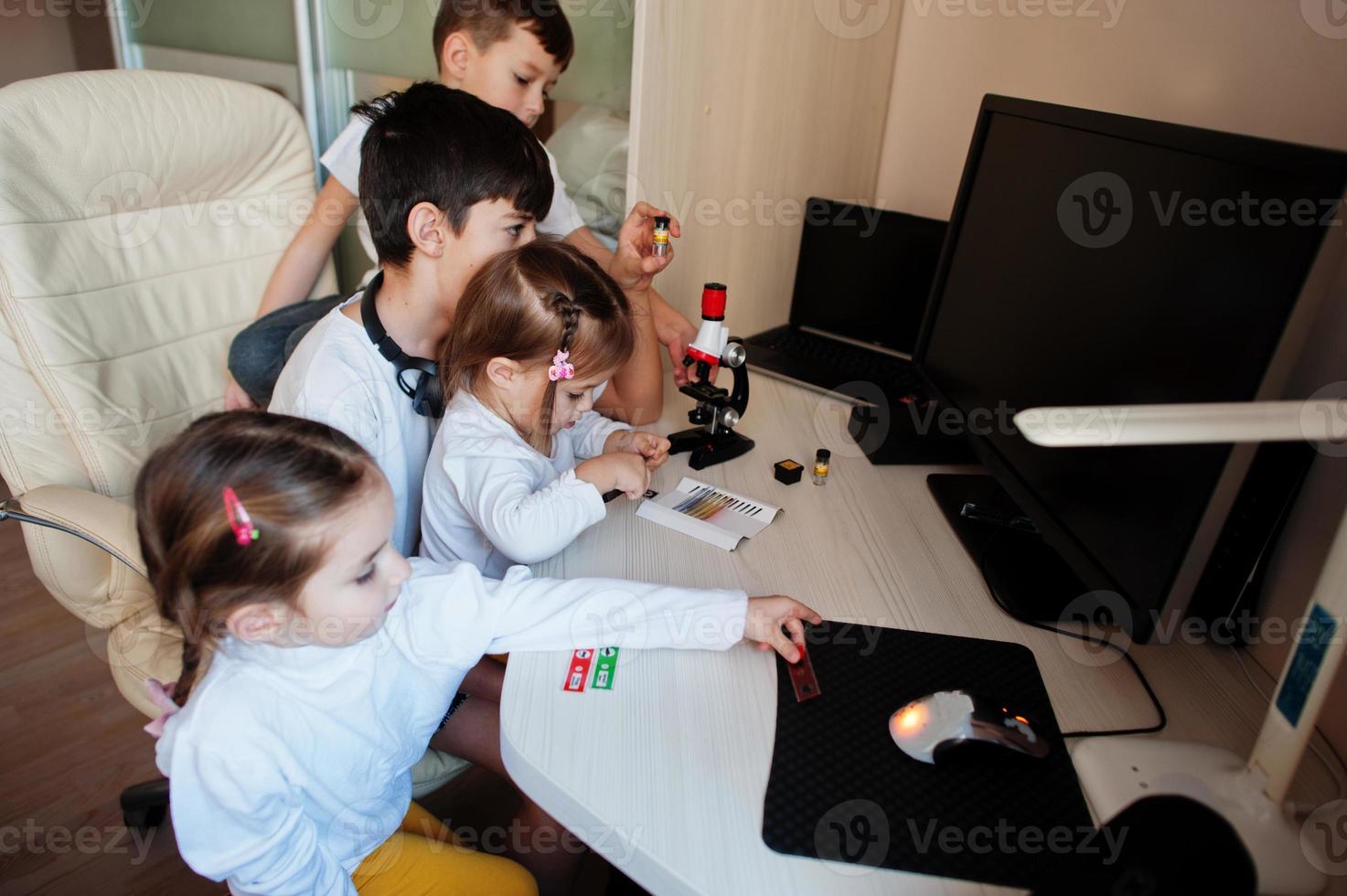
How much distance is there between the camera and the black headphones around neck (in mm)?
1152

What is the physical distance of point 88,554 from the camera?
1.15 meters

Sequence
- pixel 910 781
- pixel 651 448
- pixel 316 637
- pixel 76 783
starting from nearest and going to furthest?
pixel 910 781, pixel 316 637, pixel 651 448, pixel 76 783

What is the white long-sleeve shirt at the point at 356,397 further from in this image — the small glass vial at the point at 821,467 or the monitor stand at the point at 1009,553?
the monitor stand at the point at 1009,553

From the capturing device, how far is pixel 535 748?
0.73m

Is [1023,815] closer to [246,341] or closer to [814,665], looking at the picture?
[814,665]

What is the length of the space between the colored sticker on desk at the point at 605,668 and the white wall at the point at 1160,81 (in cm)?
69

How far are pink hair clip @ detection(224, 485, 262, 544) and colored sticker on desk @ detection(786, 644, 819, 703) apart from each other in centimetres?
51

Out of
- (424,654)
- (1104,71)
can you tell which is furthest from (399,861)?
(1104,71)

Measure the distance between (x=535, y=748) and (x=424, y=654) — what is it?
23 centimetres

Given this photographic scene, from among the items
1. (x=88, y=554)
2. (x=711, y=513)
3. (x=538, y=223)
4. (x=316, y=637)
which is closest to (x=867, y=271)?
(x=538, y=223)

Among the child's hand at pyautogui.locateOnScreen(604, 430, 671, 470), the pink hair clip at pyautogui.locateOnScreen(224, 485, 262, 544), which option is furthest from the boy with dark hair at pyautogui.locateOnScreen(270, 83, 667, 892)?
the pink hair clip at pyautogui.locateOnScreen(224, 485, 262, 544)

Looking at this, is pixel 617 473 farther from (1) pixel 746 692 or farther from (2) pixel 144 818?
(2) pixel 144 818

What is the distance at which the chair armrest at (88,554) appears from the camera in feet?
3.49

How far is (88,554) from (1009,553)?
120cm
